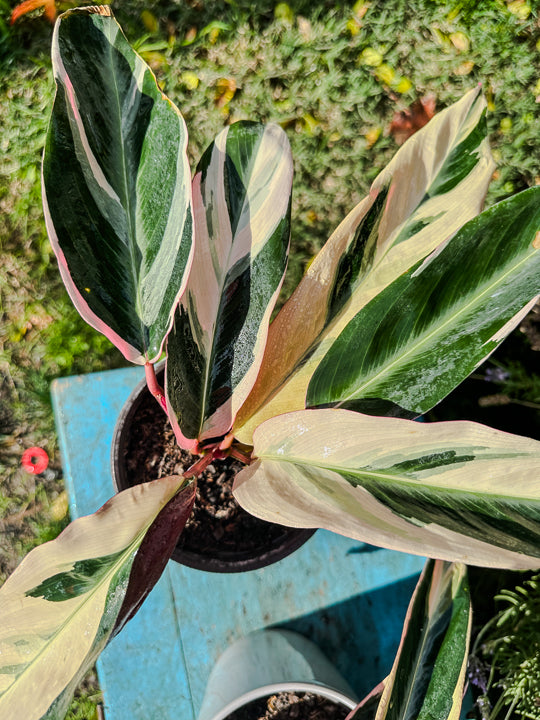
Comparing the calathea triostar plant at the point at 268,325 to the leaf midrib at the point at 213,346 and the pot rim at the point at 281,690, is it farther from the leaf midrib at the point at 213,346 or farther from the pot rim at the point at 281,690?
the pot rim at the point at 281,690

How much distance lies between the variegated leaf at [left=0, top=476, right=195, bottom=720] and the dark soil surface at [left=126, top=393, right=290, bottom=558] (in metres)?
0.23

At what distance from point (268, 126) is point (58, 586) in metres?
0.49

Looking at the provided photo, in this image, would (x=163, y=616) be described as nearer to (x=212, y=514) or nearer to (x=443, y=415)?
(x=212, y=514)

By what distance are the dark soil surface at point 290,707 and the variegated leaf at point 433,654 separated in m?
0.25

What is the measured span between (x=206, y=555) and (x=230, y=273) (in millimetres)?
353

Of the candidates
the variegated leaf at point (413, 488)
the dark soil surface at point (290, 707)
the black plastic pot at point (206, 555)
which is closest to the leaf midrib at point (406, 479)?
the variegated leaf at point (413, 488)

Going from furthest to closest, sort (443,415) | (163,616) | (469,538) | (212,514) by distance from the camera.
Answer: (443,415), (163,616), (212,514), (469,538)

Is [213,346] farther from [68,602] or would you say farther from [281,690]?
[281,690]

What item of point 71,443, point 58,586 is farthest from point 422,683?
point 71,443

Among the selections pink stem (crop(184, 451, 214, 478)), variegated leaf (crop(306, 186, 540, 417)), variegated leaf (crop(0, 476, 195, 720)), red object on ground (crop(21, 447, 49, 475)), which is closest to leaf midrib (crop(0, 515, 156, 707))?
variegated leaf (crop(0, 476, 195, 720))

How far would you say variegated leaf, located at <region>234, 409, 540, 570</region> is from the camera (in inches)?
20.5

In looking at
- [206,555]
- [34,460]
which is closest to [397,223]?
[206,555]

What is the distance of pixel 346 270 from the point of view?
70 cm

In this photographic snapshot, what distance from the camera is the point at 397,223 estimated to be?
70 cm
